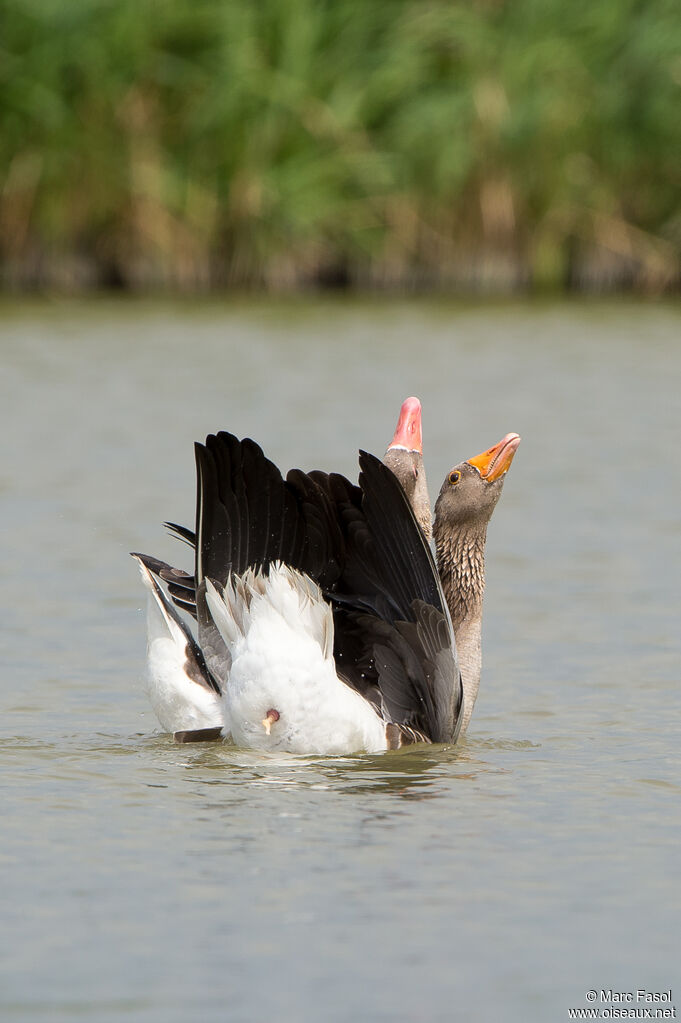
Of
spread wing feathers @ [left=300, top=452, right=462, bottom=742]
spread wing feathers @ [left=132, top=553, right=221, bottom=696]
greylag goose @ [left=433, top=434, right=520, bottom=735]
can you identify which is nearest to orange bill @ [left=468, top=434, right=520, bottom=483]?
greylag goose @ [left=433, top=434, right=520, bottom=735]

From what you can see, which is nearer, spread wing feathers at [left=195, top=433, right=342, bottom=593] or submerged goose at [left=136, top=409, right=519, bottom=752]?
submerged goose at [left=136, top=409, right=519, bottom=752]

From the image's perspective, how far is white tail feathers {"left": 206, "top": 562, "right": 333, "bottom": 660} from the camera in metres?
5.57

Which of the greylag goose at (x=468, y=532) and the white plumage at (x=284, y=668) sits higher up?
the greylag goose at (x=468, y=532)

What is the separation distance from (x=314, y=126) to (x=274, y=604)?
14935mm

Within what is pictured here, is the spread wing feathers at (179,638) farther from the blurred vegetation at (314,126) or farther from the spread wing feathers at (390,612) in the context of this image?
the blurred vegetation at (314,126)

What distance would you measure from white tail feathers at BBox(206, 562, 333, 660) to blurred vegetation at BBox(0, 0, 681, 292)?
1386 centimetres

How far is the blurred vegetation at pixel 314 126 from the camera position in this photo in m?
19.1

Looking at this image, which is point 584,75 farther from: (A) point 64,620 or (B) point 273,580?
(B) point 273,580

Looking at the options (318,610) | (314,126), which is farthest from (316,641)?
(314,126)

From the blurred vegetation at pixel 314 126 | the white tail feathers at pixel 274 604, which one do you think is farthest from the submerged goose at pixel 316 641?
the blurred vegetation at pixel 314 126

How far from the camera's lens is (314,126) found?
1980cm

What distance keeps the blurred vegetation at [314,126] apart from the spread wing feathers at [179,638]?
1358cm

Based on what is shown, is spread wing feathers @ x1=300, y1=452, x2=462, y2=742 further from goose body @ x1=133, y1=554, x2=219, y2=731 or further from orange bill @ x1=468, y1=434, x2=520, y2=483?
orange bill @ x1=468, y1=434, x2=520, y2=483

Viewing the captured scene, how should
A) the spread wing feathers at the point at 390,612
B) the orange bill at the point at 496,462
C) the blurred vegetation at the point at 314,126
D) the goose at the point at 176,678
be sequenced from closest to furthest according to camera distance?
the spread wing feathers at the point at 390,612 < the goose at the point at 176,678 < the orange bill at the point at 496,462 < the blurred vegetation at the point at 314,126
